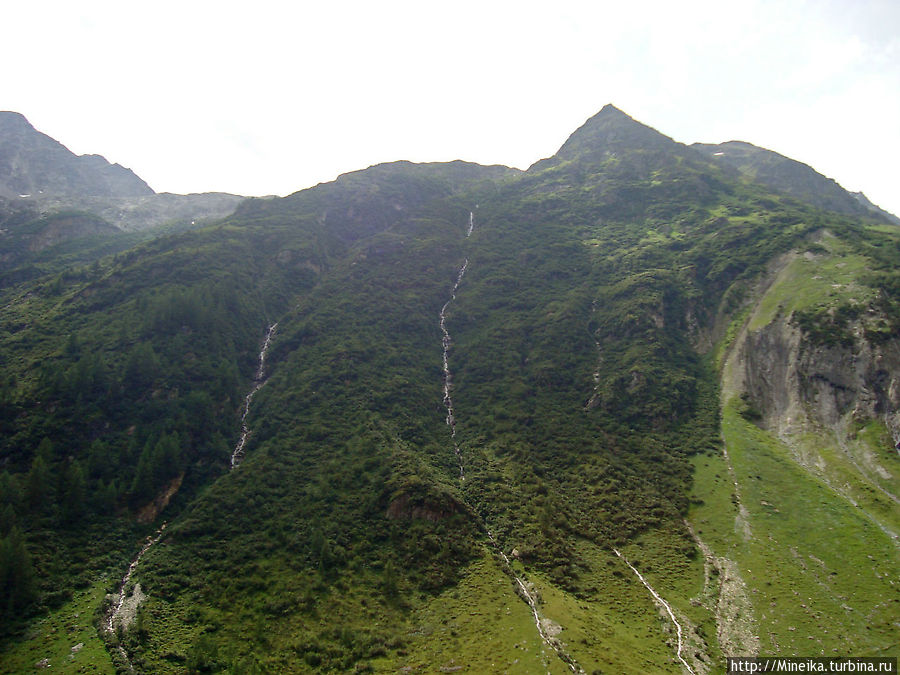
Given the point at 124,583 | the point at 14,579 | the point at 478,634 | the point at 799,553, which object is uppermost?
the point at 799,553

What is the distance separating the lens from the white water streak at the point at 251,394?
86.9 m

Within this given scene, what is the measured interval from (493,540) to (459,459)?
21610 millimetres

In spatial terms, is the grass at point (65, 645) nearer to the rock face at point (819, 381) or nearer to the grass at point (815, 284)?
the rock face at point (819, 381)

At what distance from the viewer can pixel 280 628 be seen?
5153 cm

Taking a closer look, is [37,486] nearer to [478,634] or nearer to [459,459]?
[478,634]

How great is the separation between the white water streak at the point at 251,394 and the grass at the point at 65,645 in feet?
111

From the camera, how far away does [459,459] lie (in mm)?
87000

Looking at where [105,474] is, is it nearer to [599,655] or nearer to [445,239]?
[599,655]

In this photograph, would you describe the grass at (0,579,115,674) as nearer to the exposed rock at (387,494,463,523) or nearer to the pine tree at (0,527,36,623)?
the pine tree at (0,527,36,623)

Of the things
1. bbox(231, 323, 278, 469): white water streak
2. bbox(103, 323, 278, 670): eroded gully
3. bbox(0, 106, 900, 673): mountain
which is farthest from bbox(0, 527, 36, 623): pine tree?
bbox(231, 323, 278, 469): white water streak

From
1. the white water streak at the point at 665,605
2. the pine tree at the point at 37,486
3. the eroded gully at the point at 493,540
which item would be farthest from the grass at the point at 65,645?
the white water streak at the point at 665,605

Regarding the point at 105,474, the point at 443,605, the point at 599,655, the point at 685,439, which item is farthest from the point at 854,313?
the point at 105,474

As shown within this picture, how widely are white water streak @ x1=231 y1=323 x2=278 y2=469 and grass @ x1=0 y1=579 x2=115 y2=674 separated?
111ft

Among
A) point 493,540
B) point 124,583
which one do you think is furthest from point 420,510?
point 124,583
